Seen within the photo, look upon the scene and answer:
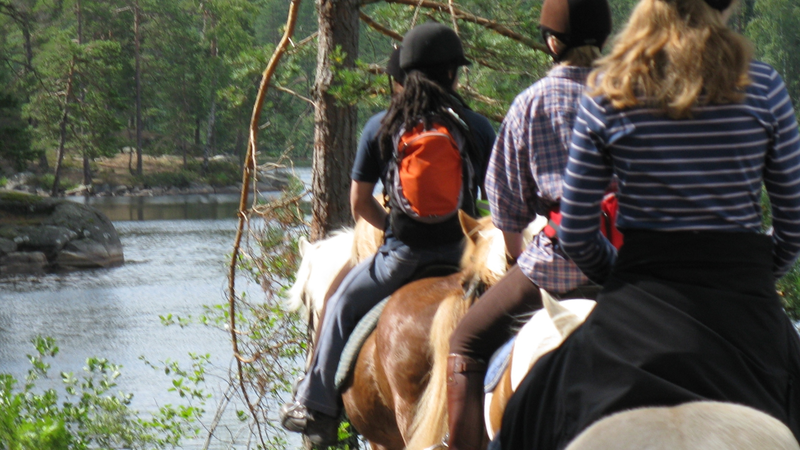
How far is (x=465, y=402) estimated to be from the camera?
2.60 m

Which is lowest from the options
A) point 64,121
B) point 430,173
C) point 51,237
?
point 51,237

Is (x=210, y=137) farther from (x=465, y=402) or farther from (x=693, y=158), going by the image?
(x=693, y=158)

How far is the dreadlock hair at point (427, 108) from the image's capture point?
10.8 ft

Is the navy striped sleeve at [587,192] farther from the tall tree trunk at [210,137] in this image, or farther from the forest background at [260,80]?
the tall tree trunk at [210,137]

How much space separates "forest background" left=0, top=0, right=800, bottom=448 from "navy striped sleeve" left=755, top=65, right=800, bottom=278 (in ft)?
0.57

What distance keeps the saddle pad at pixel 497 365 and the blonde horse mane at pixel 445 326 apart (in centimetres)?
32

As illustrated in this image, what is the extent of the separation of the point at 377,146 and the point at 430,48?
45 centimetres

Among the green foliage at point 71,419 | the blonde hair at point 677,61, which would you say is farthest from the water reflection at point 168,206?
the blonde hair at point 677,61

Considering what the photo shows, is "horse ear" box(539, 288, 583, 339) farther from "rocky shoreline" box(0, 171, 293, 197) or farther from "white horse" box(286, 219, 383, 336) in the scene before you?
"rocky shoreline" box(0, 171, 293, 197)

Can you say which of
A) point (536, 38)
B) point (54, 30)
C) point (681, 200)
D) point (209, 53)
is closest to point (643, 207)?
point (681, 200)

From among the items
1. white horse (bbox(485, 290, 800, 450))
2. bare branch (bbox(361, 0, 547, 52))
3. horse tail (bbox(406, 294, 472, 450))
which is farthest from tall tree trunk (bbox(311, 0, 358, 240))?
white horse (bbox(485, 290, 800, 450))

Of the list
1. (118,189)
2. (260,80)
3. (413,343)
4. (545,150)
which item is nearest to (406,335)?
(413,343)

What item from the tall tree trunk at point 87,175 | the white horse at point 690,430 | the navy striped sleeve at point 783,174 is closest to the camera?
the white horse at point 690,430

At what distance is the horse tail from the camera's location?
115 inches
